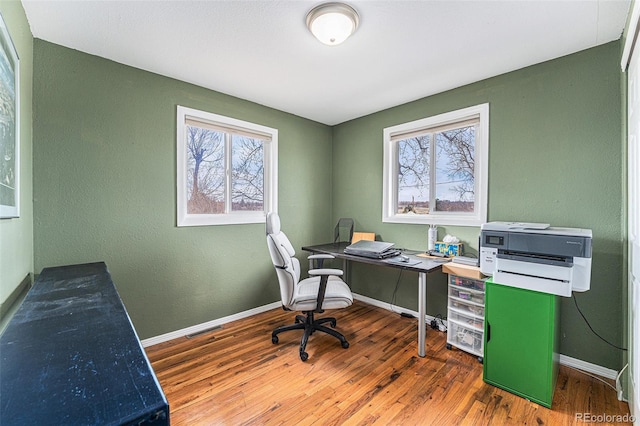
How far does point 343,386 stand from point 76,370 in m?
1.60

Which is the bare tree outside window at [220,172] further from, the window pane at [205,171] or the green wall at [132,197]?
the green wall at [132,197]

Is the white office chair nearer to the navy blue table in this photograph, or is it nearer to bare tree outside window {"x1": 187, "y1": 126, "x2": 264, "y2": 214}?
bare tree outside window {"x1": 187, "y1": 126, "x2": 264, "y2": 214}

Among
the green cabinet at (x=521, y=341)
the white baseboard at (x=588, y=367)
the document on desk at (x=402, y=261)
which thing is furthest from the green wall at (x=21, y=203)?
the white baseboard at (x=588, y=367)

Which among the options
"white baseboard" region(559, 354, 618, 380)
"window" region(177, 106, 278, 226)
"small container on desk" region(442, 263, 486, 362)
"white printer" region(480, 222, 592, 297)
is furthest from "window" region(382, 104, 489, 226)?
"window" region(177, 106, 278, 226)

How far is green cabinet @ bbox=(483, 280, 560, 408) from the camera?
66.2 inches

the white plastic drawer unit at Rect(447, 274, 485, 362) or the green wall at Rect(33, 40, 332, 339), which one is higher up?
the green wall at Rect(33, 40, 332, 339)

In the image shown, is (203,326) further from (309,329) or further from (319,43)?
(319,43)

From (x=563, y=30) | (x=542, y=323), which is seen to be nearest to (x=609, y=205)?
(x=542, y=323)

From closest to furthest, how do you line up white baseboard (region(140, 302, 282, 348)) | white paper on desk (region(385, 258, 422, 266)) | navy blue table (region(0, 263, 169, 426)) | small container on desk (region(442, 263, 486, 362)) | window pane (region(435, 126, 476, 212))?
navy blue table (region(0, 263, 169, 426)) → small container on desk (region(442, 263, 486, 362)) → white paper on desk (region(385, 258, 422, 266)) → white baseboard (region(140, 302, 282, 348)) → window pane (region(435, 126, 476, 212))

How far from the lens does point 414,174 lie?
10.2ft

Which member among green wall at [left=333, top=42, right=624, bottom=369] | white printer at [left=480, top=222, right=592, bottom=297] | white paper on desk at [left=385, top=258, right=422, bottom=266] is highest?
green wall at [left=333, top=42, right=624, bottom=369]

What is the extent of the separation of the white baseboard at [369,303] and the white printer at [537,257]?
0.82 meters

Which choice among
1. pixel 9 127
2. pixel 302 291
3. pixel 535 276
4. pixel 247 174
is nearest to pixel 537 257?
pixel 535 276

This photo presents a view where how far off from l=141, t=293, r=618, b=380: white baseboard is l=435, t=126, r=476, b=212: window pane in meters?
1.20
